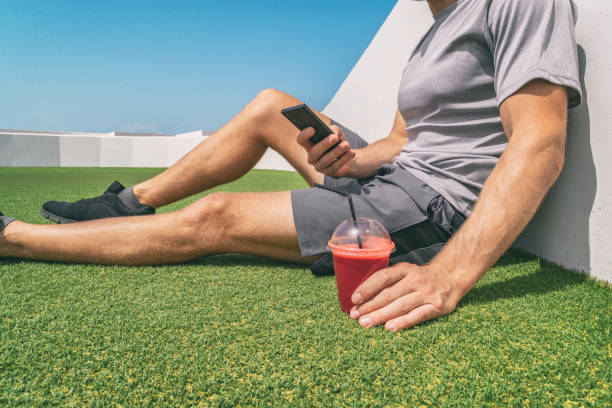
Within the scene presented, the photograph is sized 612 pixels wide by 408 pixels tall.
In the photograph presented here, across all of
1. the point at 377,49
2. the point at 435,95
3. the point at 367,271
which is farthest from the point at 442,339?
the point at 377,49

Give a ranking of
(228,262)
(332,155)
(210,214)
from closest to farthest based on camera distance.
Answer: (210,214) < (332,155) < (228,262)

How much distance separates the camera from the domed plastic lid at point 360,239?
0.91m

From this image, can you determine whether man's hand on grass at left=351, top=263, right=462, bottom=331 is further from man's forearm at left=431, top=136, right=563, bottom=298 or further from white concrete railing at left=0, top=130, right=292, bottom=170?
white concrete railing at left=0, top=130, right=292, bottom=170

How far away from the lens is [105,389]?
0.69 m

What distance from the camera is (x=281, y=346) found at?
0.84 meters

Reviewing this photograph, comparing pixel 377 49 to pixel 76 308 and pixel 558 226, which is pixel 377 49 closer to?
pixel 558 226

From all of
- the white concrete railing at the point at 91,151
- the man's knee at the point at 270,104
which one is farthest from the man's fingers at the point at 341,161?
the white concrete railing at the point at 91,151

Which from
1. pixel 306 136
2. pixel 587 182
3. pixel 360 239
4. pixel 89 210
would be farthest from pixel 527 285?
pixel 89 210

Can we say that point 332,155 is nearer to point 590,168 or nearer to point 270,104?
point 270,104

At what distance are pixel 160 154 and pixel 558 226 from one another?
45.2 feet

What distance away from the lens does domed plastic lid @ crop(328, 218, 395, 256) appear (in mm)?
911

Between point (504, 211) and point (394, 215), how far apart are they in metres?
0.32

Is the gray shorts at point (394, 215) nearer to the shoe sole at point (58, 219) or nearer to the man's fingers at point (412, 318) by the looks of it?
the man's fingers at point (412, 318)

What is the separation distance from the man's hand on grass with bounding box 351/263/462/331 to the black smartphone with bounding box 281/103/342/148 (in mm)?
600
